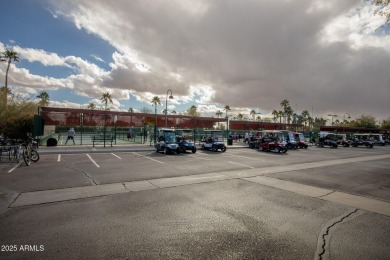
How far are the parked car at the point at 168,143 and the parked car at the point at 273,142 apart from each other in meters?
9.68

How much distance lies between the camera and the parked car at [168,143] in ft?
59.5

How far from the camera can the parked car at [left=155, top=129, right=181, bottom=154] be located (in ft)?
59.5

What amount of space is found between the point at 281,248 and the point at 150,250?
239 centimetres

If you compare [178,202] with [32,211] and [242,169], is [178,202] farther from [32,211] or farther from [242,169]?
[242,169]

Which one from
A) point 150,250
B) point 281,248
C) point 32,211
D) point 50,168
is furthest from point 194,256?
point 50,168

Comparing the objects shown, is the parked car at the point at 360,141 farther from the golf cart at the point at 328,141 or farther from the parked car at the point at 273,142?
the parked car at the point at 273,142

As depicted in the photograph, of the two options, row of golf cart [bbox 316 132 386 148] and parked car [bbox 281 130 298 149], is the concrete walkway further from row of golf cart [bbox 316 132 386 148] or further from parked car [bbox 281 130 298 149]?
row of golf cart [bbox 316 132 386 148]

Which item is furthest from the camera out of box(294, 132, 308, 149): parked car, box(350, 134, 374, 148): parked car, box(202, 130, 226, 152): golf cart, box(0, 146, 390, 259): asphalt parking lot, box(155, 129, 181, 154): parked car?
box(350, 134, 374, 148): parked car

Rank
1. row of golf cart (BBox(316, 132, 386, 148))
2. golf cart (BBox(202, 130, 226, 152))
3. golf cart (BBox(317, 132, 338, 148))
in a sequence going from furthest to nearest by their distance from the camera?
row of golf cart (BBox(316, 132, 386, 148)) → golf cart (BBox(317, 132, 338, 148)) → golf cart (BBox(202, 130, 226, 152))

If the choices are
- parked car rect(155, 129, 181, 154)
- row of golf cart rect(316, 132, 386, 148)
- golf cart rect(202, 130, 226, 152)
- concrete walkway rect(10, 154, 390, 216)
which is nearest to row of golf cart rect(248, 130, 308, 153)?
golf cart rect(202, 130, 226, 152)

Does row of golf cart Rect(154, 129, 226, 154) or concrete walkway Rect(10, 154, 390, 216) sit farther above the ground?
row of golf cart Rect(154, 129, 226, 154)

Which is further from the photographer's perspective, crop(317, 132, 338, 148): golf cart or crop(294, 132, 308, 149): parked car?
crop(317, 132, 338, 148): golf cart

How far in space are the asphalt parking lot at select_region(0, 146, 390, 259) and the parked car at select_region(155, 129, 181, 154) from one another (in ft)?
26.5

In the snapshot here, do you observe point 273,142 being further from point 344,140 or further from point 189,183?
point 344,140
